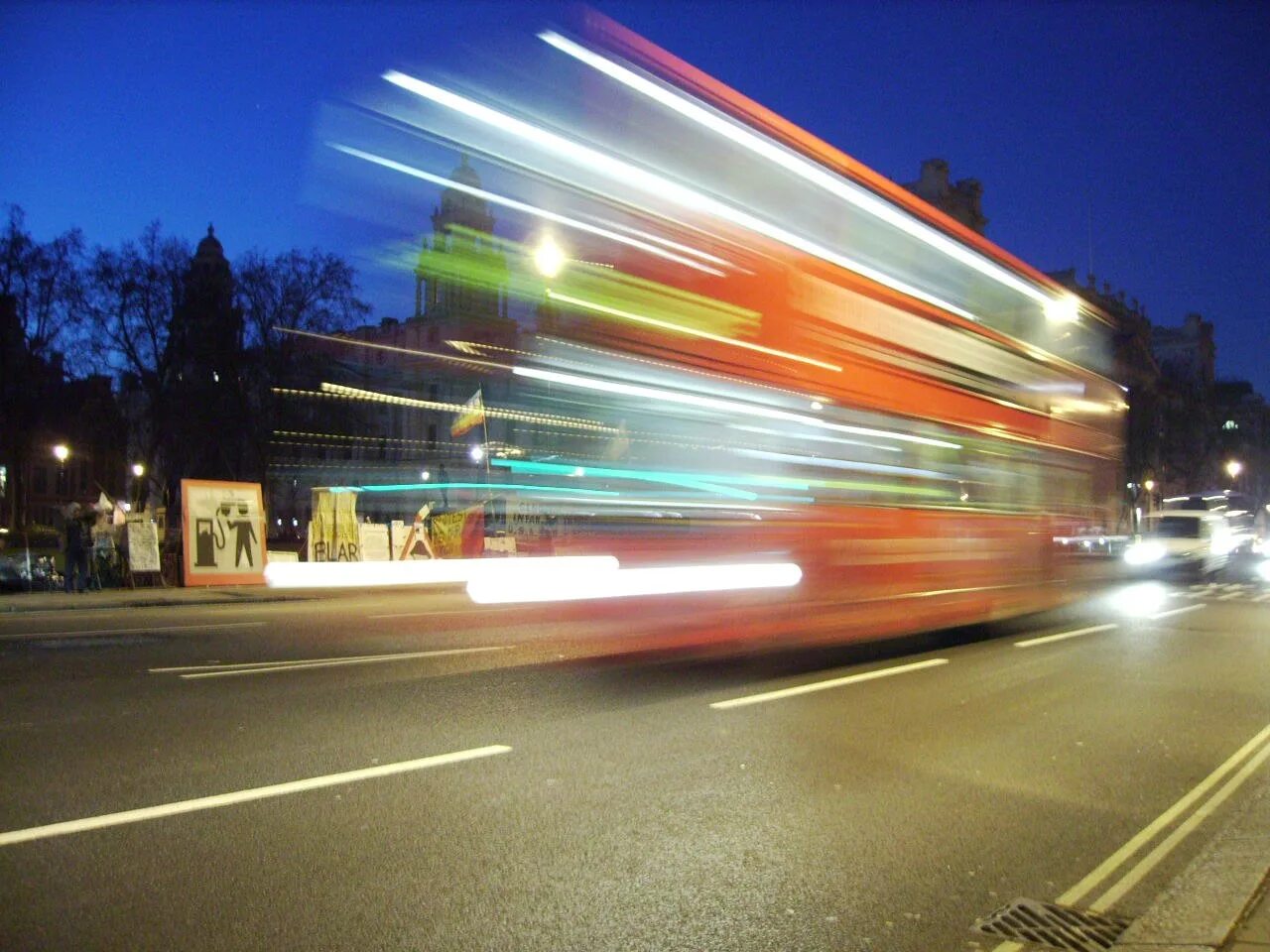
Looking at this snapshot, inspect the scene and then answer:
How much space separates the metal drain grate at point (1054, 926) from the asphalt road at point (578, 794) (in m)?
0.13

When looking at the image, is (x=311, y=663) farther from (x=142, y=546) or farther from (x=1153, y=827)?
(x=142, y=546)

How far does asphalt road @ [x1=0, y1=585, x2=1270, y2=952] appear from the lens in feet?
14.5

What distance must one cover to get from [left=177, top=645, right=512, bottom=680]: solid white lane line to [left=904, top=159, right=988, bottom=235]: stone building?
5493 cm

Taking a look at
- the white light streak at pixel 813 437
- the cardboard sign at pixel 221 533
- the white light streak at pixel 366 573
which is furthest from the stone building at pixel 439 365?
the cardboard sign at pixel 221 533

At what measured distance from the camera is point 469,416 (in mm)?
11977

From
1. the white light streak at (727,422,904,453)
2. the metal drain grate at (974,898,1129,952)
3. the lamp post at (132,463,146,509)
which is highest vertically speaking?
the lamp post at (132,463,146,509)

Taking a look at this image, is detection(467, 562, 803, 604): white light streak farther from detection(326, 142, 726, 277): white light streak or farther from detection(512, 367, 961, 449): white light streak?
detection(326, 142, 726, 277): white light streak

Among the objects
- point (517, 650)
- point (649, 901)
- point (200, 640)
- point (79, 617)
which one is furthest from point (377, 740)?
point (79, 617)

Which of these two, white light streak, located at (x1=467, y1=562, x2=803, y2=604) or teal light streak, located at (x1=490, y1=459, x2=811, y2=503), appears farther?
white light streak, located at (x1=467, y1=562, x2=803, y2=604)

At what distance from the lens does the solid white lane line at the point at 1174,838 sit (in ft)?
16.3

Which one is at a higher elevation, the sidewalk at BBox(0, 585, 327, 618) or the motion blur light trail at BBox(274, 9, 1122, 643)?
the motion blur light trail at BBox(274, 9, 1122, 643)

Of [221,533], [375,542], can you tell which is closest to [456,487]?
[221,533]

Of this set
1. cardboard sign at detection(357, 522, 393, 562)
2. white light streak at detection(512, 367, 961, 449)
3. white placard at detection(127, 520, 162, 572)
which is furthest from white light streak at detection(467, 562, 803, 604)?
cardboard sign at detection(357, 522, 393, 562)

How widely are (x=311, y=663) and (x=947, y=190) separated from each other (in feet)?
191
